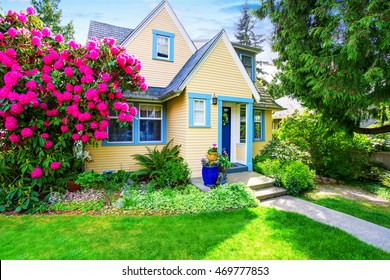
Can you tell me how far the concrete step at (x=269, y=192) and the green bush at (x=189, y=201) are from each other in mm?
528

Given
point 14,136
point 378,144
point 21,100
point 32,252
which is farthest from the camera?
point 378,144

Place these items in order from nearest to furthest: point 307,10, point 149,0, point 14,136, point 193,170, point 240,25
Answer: point 14,136 < point 307,10 < point 193,170 < point 149,0 < point 240,25

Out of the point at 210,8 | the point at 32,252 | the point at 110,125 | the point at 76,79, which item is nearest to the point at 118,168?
the point at 110,125

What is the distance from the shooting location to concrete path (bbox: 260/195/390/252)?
11.5 feet

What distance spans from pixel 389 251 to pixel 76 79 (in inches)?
283

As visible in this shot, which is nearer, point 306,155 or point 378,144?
point 306,155

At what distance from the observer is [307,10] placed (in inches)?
236

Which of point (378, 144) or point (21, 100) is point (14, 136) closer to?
point (21, 100)

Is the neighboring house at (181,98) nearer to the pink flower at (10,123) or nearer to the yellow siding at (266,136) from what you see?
the yellow siding at (266,136)

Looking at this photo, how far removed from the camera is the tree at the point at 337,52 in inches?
174

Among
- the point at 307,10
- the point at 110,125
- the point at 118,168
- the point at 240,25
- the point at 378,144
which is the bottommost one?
the point at 118,168

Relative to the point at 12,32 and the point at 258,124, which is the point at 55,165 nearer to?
the point at 12,32

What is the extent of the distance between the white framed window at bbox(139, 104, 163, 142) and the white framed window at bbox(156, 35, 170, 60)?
2.23 meters

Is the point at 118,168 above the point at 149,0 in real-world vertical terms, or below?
below
